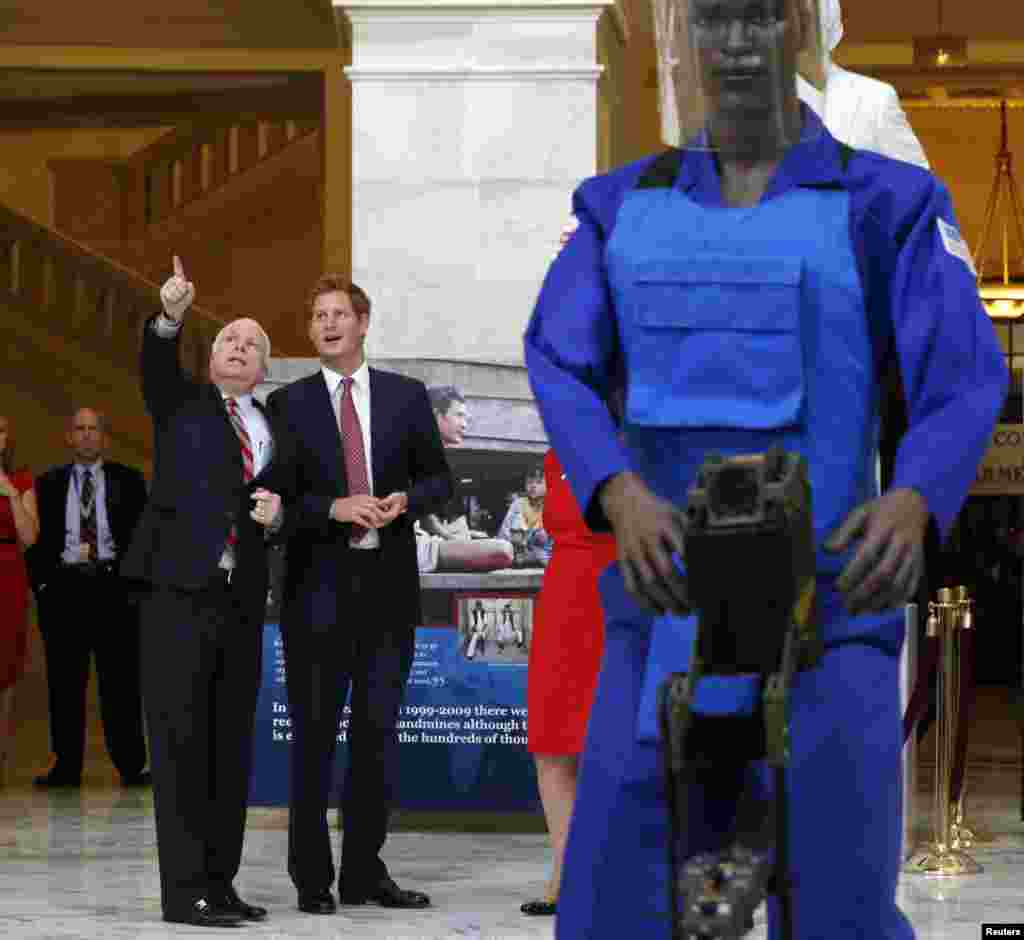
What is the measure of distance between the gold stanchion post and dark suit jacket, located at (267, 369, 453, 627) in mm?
2154

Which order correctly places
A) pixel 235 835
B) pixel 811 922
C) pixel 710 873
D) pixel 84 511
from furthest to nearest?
pixel 84 511 → pixel 235 835 → pixel 811 922 → pixel 710 873

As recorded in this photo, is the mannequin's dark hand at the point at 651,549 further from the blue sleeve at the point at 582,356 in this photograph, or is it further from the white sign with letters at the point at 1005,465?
the white sign with letters at the point at 1005,465

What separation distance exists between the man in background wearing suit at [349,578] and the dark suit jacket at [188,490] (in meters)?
0.24

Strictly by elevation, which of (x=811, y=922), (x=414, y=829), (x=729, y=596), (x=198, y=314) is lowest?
(x=414, y=829)

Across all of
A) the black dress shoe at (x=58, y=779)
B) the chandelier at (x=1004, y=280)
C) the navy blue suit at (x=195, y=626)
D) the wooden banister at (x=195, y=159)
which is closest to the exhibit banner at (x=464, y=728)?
the navy blue suit at (x=195, y=626)

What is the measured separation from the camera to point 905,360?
129 inches

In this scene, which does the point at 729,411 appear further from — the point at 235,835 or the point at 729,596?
the point at 235,835

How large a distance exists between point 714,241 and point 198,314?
17.5m

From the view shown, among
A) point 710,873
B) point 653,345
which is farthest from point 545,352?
point 710,873

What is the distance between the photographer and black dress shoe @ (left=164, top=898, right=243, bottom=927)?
725 centimetres

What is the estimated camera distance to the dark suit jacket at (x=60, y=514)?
1221 centimetres

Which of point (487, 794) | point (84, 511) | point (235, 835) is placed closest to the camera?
point (235, 835)

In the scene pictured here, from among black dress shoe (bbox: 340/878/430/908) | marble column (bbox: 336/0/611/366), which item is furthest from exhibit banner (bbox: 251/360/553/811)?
black dress shoe (bbox: 340/878/430/908)

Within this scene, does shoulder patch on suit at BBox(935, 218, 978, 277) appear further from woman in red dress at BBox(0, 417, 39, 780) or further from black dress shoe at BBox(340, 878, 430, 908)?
woman in red dress at BBox(0, 417, 39, 780)
